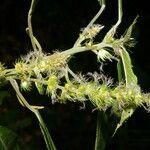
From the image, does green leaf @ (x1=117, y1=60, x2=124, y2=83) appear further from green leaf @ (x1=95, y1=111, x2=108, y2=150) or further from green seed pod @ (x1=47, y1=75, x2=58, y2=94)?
green seed pod @ (x1=47, y1=75, x2=58, y2=94)

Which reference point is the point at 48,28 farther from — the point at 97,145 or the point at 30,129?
the point at 97,145

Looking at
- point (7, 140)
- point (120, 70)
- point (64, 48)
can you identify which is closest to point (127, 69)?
point (120, 70)

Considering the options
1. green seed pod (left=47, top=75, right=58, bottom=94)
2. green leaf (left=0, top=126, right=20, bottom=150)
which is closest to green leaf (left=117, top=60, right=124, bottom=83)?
green seed pod (left=47, top=75, right=58, bottom=94)

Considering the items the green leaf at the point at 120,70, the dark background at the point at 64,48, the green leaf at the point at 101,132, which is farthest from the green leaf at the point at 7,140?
the dark background at the point at 64,48

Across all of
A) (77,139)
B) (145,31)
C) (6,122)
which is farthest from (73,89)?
(77,139)

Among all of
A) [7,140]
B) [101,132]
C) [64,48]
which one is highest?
[64,48]

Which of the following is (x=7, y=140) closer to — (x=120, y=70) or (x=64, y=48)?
(x=120, y=70)
